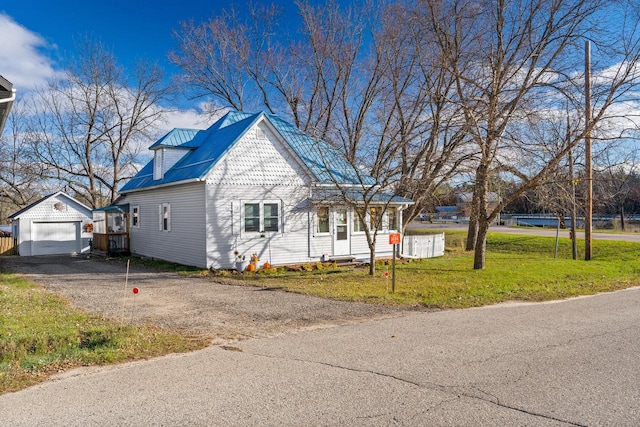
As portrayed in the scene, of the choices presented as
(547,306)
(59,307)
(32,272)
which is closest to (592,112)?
(547,306)

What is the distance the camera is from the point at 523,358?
6.60m

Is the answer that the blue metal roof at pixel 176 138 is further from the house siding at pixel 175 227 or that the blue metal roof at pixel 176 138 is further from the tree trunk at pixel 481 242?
the tree trunk at pixel 481 242

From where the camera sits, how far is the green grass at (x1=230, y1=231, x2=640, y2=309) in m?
12.2

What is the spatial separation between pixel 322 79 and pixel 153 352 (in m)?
25.7

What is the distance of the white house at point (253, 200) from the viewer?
17.8 meters

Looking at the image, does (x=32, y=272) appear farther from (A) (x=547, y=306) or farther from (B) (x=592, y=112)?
(B) (x=592, y=112)

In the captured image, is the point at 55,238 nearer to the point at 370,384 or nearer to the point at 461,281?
the point at 461,281

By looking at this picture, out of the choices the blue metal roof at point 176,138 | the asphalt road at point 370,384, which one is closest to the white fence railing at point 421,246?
the blue metal roof at point 176,138

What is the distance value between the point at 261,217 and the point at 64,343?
11.7m

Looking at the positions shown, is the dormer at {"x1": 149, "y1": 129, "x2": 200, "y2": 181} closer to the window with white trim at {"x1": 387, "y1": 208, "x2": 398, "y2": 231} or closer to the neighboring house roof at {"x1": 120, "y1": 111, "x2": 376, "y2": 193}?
the neighboring house roof at {"x1": 120, "y1": 111, "x2": 376, "y2": 193}

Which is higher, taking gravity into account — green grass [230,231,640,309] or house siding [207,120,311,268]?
house siding [207,120,311,268]

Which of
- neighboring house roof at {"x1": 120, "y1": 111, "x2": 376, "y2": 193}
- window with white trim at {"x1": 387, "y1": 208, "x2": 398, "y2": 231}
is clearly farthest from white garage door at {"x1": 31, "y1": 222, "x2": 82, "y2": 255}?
window with white trim at {"x1": 387, "y1": 208, "x2": 398, "y2": 231}

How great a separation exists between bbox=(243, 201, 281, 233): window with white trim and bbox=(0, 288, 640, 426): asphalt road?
34.8ft

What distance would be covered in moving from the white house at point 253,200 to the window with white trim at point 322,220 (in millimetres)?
41
